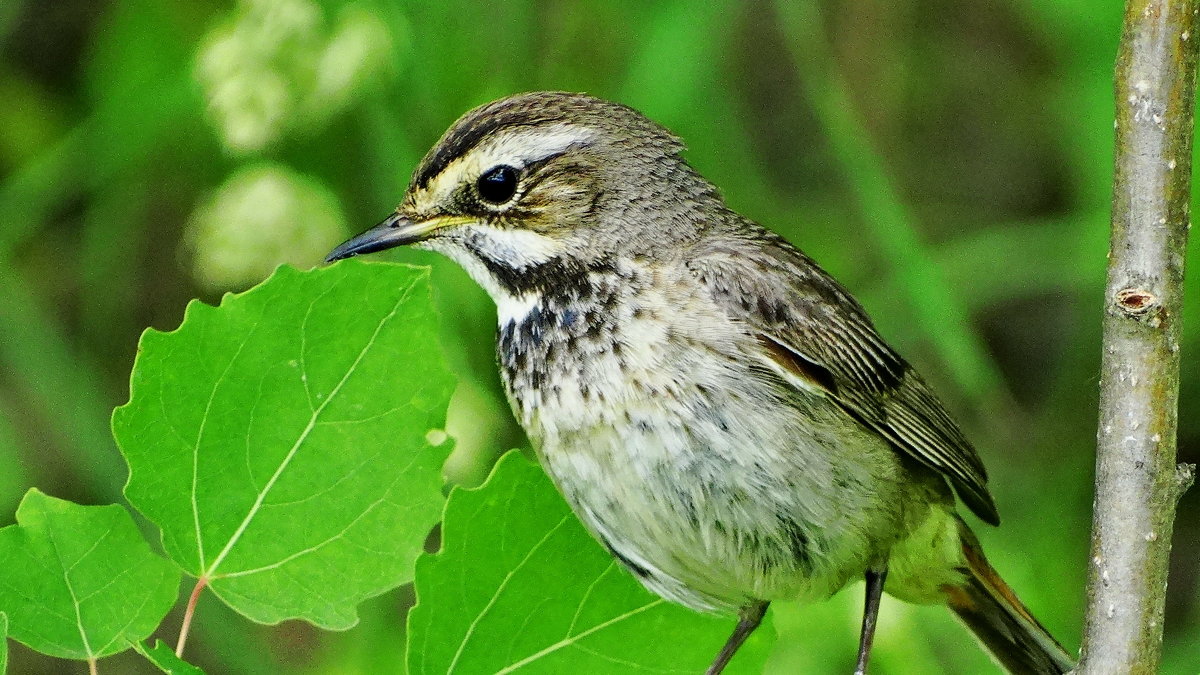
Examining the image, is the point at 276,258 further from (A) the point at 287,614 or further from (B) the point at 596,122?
(A) the point at 287,614

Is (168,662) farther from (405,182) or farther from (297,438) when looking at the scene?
(405,182)

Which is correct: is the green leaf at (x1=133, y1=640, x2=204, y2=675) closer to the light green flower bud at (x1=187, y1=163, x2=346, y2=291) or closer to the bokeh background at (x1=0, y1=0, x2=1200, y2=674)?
the bokeh background at (x1=0, y1=0, x2=1200, y2=674)

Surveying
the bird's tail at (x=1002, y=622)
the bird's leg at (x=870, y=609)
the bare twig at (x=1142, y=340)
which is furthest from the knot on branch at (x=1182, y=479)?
the bird's tail at (x=1002, y=622)

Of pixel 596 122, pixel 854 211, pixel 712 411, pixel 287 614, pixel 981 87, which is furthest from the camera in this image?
pixel 981 87

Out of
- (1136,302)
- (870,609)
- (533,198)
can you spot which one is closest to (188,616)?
(533,198)

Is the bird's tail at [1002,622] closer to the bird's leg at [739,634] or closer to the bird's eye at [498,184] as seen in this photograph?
the bird's leg at [739,634]

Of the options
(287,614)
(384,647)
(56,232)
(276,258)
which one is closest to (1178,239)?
(287,614)
